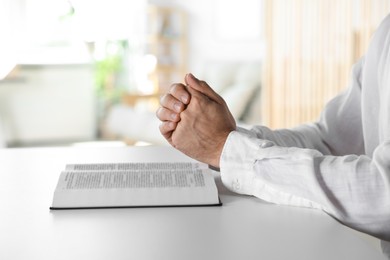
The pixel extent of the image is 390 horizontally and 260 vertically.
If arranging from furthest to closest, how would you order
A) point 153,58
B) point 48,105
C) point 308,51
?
1. point 153,58
2. point 48,105
3. point 308,51

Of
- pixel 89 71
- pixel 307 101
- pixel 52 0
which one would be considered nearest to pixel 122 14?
pixel 52 0

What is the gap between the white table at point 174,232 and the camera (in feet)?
2.27

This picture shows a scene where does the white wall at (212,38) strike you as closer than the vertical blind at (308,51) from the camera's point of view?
No

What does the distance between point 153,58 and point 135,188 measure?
6944mm

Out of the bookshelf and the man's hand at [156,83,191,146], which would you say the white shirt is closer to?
the man's hand at [156,83,191,146]

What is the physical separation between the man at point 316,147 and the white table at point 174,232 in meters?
0.03

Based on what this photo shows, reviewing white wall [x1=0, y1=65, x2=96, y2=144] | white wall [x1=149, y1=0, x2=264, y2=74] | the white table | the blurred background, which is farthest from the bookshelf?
the white table

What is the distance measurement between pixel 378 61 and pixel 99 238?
2.53 ft

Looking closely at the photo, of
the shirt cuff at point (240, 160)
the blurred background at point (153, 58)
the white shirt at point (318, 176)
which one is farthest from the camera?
the blurred background at point (153, 58)

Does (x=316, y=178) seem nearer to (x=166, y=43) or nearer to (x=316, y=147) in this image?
(x=316, y=147)

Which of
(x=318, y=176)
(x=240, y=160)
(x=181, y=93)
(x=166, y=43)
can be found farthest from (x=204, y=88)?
(x=166, y=43)

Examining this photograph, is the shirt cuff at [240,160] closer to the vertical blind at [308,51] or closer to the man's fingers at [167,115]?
the man's fingers at [167,115]

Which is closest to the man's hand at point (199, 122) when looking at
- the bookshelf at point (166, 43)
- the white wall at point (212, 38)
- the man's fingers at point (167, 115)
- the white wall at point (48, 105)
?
the man's fingers at point (167, 115)

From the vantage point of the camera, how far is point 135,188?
95cm
